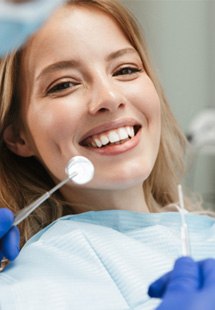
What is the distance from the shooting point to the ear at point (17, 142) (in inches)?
54.5

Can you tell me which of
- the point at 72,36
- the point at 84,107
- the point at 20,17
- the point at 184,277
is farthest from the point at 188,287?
the point at 72,36

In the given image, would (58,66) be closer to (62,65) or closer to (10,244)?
(62,65)

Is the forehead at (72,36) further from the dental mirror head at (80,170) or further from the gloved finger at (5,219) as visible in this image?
the gloved finger at (5,219)

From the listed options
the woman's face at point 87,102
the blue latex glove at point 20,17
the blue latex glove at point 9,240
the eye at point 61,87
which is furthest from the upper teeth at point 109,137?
the blue latex glove at point 20,17

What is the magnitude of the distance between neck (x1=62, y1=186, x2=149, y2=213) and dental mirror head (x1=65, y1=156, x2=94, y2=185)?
15 centimetres

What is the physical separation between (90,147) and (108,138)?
0.14 feet

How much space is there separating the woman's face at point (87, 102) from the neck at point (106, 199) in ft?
0.24

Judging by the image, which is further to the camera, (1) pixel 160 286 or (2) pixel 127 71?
(2) pixel 127 71

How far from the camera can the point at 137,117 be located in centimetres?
129

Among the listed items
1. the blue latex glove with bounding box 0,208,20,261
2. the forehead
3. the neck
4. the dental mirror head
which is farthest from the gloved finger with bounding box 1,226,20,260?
the forehead

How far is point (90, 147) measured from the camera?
125cm

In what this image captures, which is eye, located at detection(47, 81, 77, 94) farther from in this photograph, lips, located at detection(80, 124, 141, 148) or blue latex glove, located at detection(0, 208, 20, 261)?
blue latex glove, located at detection(0, 208, 20, 261)

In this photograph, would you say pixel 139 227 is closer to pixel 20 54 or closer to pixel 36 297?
pixel 36 297

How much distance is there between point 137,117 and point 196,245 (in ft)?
1.02
